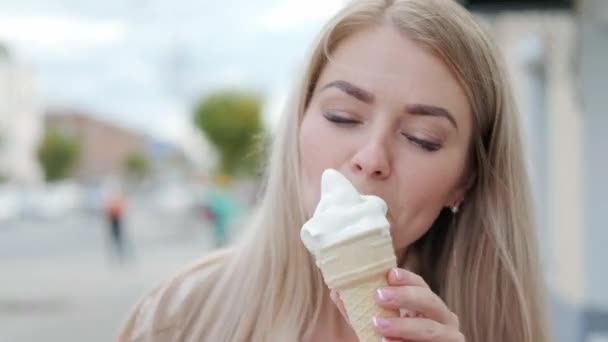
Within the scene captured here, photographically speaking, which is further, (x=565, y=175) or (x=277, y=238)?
(x=565, y=175)

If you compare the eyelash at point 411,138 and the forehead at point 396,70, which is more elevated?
the forehead at point 396,70

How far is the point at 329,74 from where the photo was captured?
A: 164 centimetres

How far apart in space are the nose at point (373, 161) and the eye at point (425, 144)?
0.06m

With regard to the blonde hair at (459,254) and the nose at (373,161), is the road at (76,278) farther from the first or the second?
the nose at (373,161)

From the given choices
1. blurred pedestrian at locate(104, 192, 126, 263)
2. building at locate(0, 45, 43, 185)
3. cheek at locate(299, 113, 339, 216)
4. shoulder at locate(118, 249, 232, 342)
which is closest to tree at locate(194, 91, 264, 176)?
building at locate(0, 45, 43, 185)

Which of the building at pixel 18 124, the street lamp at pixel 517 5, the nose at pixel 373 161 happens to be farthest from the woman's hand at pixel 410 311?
the building at pixel 18 124

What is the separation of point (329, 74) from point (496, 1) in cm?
591

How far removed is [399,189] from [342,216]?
0.64ft

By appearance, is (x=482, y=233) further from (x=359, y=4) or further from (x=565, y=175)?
(x=565, y=175)

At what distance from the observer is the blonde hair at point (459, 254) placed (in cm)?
173

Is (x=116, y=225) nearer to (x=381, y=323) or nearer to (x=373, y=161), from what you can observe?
(x=373, y=161)

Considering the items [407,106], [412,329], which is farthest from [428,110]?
[412,329]

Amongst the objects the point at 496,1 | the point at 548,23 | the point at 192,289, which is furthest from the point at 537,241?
the point at 548,23

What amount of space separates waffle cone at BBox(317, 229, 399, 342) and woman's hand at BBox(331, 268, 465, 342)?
0.7 inches
